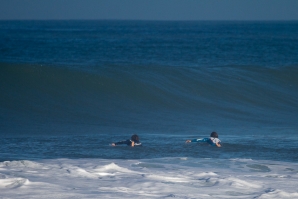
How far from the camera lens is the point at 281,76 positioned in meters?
20.9

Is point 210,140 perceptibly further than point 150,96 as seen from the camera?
No

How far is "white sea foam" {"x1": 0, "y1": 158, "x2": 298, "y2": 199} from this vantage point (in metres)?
6.41

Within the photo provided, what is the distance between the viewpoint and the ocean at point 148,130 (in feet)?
22.8

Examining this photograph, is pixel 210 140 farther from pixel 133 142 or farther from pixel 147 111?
pixel 147 111

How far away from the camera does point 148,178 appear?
7.34m

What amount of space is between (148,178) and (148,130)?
522 cm

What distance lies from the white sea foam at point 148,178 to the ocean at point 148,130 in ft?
0.05

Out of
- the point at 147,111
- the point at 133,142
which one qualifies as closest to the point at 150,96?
the point at 147,111

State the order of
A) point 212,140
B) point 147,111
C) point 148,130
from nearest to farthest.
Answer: point 212,140
point 148,130
point 147,111

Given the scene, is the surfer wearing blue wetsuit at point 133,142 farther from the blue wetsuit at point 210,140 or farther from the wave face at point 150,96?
the wave face at point 150,96

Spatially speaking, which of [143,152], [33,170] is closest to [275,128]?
[143,152]

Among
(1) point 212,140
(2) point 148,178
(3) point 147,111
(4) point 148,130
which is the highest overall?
(3) point 147,111

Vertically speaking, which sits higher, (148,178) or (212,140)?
(212,140)

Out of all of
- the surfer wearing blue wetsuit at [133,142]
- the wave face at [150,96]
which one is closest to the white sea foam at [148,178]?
the surfer wearing blue wetsuit at [133,142]
